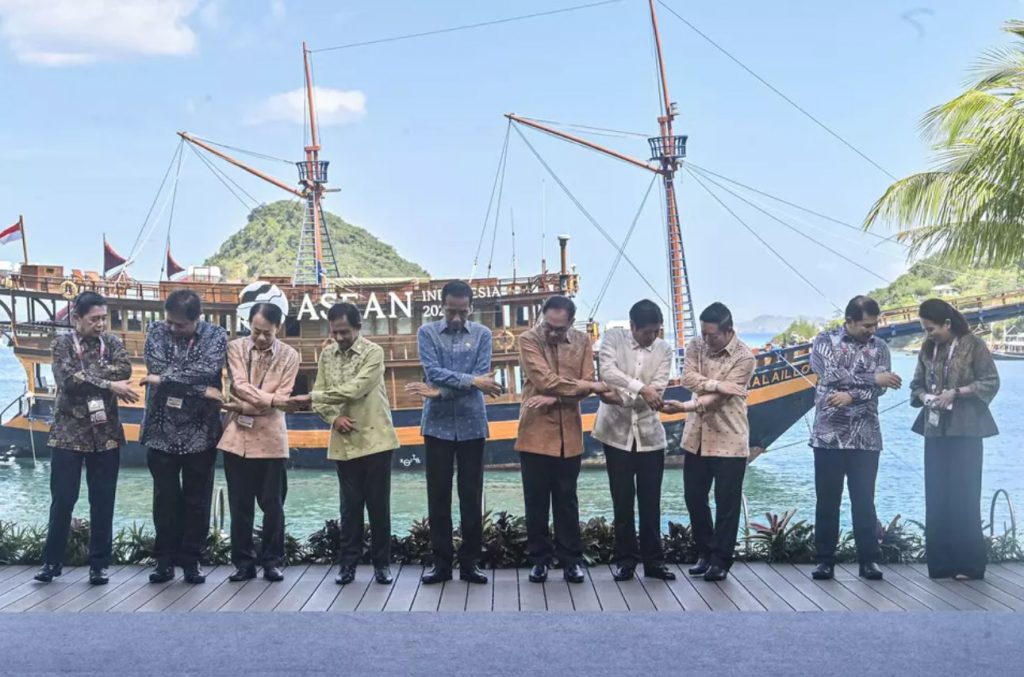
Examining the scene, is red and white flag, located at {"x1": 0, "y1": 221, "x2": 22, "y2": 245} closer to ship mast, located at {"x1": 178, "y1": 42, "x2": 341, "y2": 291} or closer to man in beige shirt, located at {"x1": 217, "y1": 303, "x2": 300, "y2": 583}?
ship mast, located at {"x1": 178, "y1": 42, "x2": 341, "y2": 291}

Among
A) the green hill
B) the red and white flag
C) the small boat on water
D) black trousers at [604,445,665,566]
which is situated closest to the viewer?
black trousers at [604,445,665,566]

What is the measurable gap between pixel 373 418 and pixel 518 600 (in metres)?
1.01

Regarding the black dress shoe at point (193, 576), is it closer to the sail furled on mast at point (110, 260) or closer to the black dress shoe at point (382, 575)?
the black dress shoe at point (382, 575)

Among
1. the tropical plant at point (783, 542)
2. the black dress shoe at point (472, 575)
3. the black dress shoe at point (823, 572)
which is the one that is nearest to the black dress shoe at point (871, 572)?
the black dress shoe at point (823, 572)

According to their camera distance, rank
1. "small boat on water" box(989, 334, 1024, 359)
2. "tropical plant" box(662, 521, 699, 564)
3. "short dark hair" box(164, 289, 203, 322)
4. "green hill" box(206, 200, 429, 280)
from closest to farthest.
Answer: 1. "short dark hair" box(164, 289, 203, 322)
2. "tropical plant" box(662, 521, 699, 564)
3. "green hill" box(206, 200, 429, 280)
4. "small boat on water" box(989, 334, 1024, 359)

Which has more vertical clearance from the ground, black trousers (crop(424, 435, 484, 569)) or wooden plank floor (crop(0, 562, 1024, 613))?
black trousers (crop(424, 435, 484, 569))

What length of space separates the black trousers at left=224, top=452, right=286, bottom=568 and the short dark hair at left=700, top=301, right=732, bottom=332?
198 cm

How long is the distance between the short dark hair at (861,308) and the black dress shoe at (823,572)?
1.08 metres

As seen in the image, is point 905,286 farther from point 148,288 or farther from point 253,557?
point 253,557

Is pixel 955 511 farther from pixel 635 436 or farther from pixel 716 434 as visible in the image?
pixel 635 436

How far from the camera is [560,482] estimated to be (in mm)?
4555

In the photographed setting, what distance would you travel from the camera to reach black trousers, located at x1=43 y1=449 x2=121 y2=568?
179 inches

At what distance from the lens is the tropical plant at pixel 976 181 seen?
594 centimetres

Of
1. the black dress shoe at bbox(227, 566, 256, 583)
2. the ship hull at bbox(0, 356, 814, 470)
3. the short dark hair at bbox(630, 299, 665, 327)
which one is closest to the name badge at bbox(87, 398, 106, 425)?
the black dress shoe at bbox(227, 566, 256, 583)
